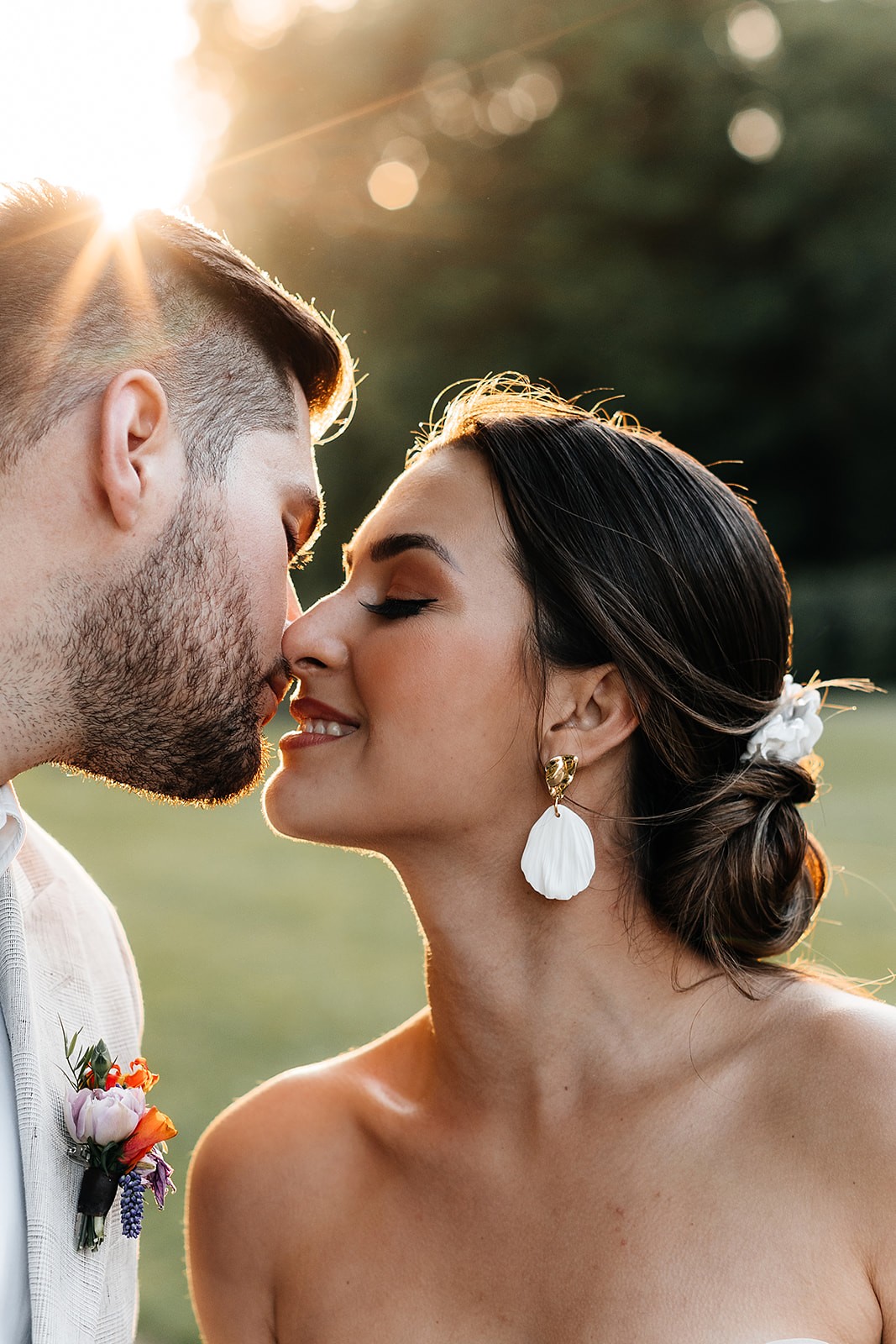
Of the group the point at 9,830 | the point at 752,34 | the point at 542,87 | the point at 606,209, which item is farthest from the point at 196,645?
the point at 752,34

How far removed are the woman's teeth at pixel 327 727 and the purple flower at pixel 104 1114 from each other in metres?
0.81

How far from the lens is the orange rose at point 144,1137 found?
2.64 m

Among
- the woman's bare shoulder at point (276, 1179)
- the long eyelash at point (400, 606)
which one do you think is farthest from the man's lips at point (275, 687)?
the woman's bare shoulder at point (276, 1179)

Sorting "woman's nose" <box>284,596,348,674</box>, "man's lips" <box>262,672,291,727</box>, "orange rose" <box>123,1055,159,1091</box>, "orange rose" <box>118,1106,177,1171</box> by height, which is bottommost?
"orange rose" <box>118,1106,177,1171</box>

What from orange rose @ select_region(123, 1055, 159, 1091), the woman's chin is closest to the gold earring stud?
the woman's chin

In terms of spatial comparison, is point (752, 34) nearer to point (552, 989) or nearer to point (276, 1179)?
point (552, 989)

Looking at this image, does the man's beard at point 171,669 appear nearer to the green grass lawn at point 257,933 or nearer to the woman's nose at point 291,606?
the woman's nose at point 291,606

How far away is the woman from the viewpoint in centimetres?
260

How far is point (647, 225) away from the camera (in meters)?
28.0

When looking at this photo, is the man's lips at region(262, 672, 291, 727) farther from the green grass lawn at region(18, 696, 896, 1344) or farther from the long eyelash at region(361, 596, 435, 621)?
the green grass lawn at region(18, 696, 896, 1344)

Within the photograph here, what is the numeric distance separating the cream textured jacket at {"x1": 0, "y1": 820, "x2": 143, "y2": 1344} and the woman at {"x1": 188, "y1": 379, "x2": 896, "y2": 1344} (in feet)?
1.17

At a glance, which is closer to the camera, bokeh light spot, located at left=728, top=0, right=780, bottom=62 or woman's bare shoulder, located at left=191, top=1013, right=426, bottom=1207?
woman's bare shoulder, located at left=191, top=1013, right=426, bottom=1207

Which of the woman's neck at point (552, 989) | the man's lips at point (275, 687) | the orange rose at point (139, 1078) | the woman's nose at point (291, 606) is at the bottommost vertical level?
the orange rose at point (139, 1078)

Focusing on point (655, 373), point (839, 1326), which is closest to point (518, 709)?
point (839, 1326)
